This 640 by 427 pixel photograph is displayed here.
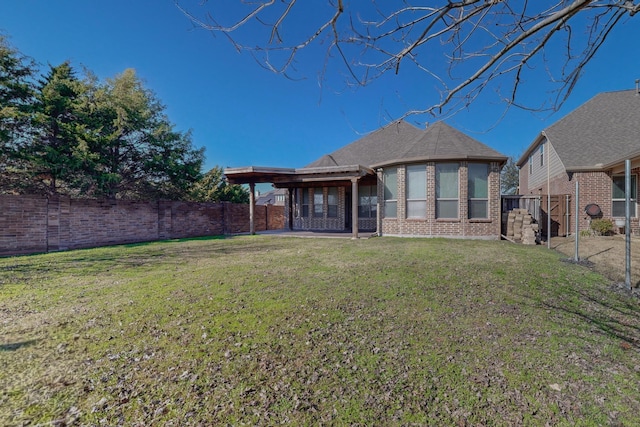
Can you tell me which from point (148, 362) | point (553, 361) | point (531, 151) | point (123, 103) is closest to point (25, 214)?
point (123, 103)

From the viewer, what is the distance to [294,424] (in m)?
1.85

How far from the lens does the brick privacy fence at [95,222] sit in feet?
27.8

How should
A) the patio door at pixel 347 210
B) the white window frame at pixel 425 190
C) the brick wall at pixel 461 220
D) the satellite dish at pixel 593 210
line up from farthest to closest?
the patio door at pixel 347 210 < the satellite dish at pixel 593 210 < the white window frame at pixel 425 190 < the brick wall at pixel 461 220

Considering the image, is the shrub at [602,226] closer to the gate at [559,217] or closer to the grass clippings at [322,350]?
the gate at [559,217]

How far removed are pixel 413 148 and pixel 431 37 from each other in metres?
9.17

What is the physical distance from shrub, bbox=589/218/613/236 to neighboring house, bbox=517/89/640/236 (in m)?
0.63

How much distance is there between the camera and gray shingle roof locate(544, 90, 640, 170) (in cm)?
1161

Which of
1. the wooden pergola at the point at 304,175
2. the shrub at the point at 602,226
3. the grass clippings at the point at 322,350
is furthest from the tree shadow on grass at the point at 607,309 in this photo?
the shrub at the point at 602,226

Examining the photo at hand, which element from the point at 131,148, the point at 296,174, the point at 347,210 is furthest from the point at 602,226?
the point at 131,148

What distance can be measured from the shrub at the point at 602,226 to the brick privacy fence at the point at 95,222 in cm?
1652

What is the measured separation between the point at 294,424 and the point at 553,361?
2.34 m

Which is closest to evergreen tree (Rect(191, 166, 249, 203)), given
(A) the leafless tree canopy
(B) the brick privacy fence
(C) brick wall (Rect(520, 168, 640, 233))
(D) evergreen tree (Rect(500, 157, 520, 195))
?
(B) the brick privacy fence

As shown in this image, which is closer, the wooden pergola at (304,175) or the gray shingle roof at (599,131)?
the wooden pergola at (304,175)

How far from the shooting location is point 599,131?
1288 centimetres
